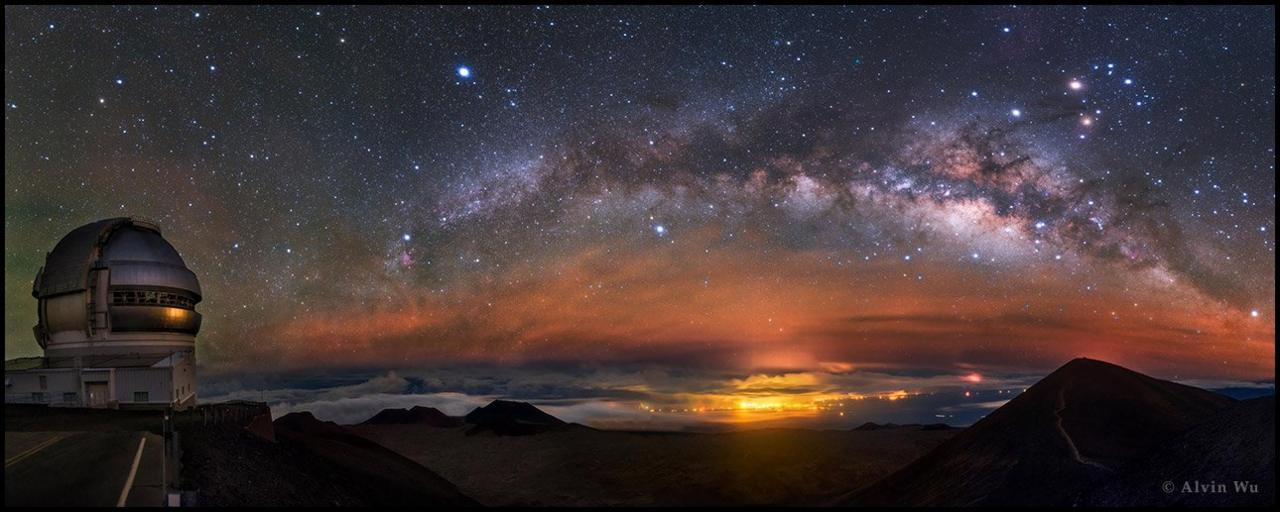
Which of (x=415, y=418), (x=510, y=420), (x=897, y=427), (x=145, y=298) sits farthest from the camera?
(x=415, y=418)

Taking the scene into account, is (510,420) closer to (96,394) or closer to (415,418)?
(415,418)

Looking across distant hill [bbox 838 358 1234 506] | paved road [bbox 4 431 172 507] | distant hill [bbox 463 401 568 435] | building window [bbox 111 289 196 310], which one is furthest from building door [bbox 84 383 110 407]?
distant hill [bbox 463 401 568 435]

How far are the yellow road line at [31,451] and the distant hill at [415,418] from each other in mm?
65858

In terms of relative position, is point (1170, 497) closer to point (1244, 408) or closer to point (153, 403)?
point (1244, 408)

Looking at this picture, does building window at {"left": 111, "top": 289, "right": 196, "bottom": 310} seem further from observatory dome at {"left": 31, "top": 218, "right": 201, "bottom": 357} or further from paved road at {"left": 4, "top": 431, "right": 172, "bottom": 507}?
paved road at {"left": 4, "top": 431, "right": 172, "bottom": 507}

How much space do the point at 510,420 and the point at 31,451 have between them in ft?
201

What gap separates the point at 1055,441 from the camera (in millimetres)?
32031

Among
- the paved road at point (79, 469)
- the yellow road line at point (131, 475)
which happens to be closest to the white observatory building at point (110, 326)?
the paved road at point (79, 469)

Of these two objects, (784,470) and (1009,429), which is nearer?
(1009,429)

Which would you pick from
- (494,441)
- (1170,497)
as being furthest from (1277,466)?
(494,441)

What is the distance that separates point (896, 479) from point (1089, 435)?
9385mm

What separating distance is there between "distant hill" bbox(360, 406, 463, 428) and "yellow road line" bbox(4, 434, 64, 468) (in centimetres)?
6586

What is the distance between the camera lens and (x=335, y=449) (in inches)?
1668

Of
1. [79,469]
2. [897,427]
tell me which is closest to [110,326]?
[79,469]
